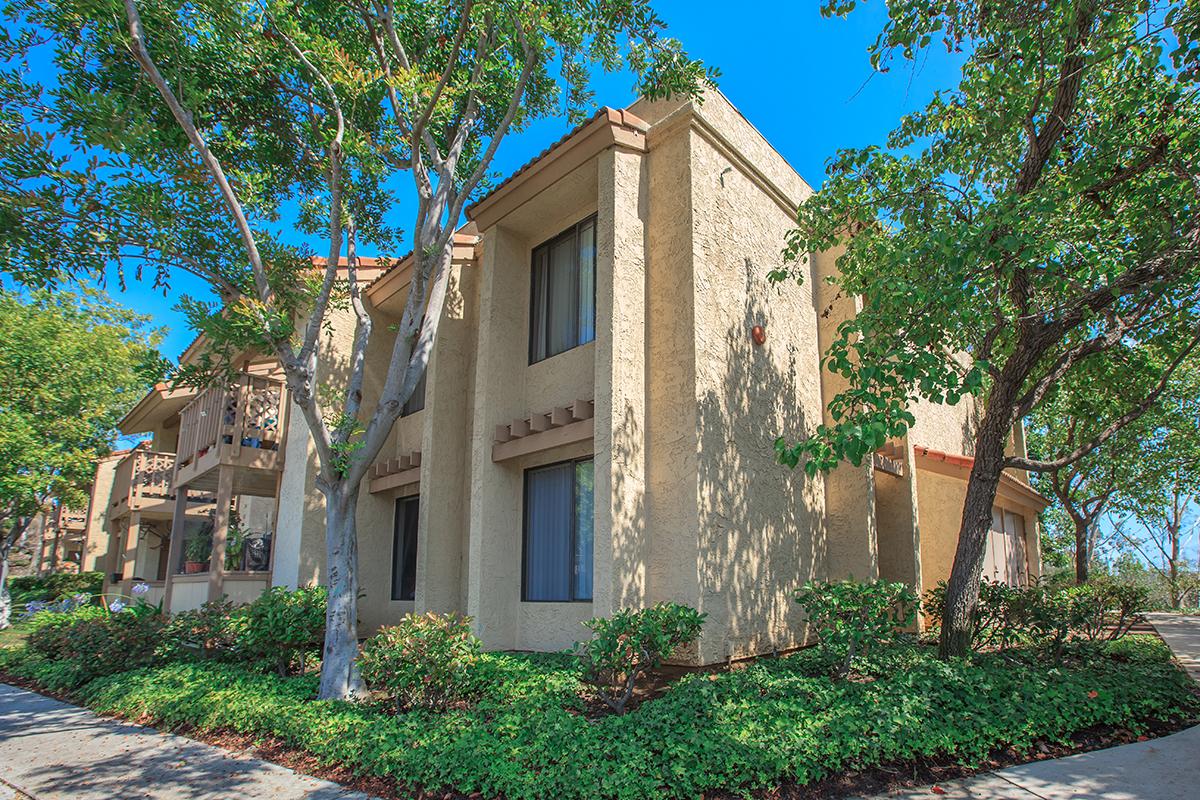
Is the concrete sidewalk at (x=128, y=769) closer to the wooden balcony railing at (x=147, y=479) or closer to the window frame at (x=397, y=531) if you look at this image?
the window frame at (x=397, y=531)

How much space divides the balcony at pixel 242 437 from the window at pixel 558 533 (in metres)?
5.91

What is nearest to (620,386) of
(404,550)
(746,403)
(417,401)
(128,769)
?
(746,403)

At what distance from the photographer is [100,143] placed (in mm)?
7219

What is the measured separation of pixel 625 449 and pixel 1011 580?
12.4m

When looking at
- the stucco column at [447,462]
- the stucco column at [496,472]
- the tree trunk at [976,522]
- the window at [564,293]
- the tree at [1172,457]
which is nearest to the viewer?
the tree trunk at [976,522]

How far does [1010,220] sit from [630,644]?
5099mm

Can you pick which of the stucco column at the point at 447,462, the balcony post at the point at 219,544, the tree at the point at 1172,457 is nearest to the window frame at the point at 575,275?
the stucco column at the point at 447,462

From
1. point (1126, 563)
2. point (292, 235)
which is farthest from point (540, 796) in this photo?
point (1126, 563)

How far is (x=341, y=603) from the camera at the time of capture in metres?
7.57

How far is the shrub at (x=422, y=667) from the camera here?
21.7 feet

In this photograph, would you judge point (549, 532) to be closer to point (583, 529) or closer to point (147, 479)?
point (583, 529)

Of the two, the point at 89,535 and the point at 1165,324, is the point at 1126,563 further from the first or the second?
the point at 89,535

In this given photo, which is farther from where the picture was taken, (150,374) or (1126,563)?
(1126,563)

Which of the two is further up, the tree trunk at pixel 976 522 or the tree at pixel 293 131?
the tree at pixel 293 131
